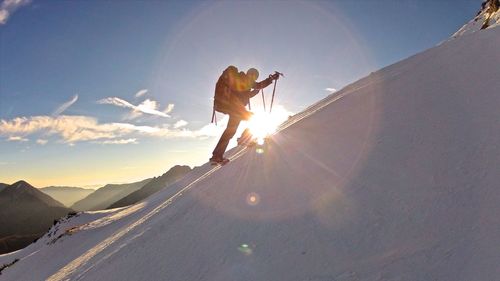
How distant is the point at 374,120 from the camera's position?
8047 millimetres

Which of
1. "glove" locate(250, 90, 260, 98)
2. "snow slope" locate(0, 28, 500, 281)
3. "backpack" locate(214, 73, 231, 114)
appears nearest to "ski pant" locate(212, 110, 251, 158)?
"backpack" locate(214, 73, 231, 114)

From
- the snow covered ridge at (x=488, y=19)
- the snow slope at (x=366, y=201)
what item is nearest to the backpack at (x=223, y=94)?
the snow slope at (x=366, y=201)

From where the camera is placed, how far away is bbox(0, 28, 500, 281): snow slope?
14.6ft

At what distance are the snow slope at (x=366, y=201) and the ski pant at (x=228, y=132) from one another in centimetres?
295

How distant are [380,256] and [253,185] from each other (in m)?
3.59

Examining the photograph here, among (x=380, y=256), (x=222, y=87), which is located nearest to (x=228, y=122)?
(x=222, y=87)

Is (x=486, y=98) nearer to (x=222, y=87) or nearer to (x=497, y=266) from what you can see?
(x=497, y=266)

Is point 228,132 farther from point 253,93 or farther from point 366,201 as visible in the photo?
point 366,201

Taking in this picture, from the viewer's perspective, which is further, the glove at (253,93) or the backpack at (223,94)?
the glove at (253,93)

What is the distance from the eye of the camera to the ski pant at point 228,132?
40.7 ft

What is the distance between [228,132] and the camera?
12.6 m

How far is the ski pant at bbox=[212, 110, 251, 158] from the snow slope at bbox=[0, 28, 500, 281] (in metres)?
2.95

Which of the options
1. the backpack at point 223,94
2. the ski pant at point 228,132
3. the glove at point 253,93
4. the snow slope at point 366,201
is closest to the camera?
the snow slope at point 366,201

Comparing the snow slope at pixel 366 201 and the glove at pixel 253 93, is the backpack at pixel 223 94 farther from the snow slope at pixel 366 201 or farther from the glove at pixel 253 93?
the snow slope at pixel 366 201
